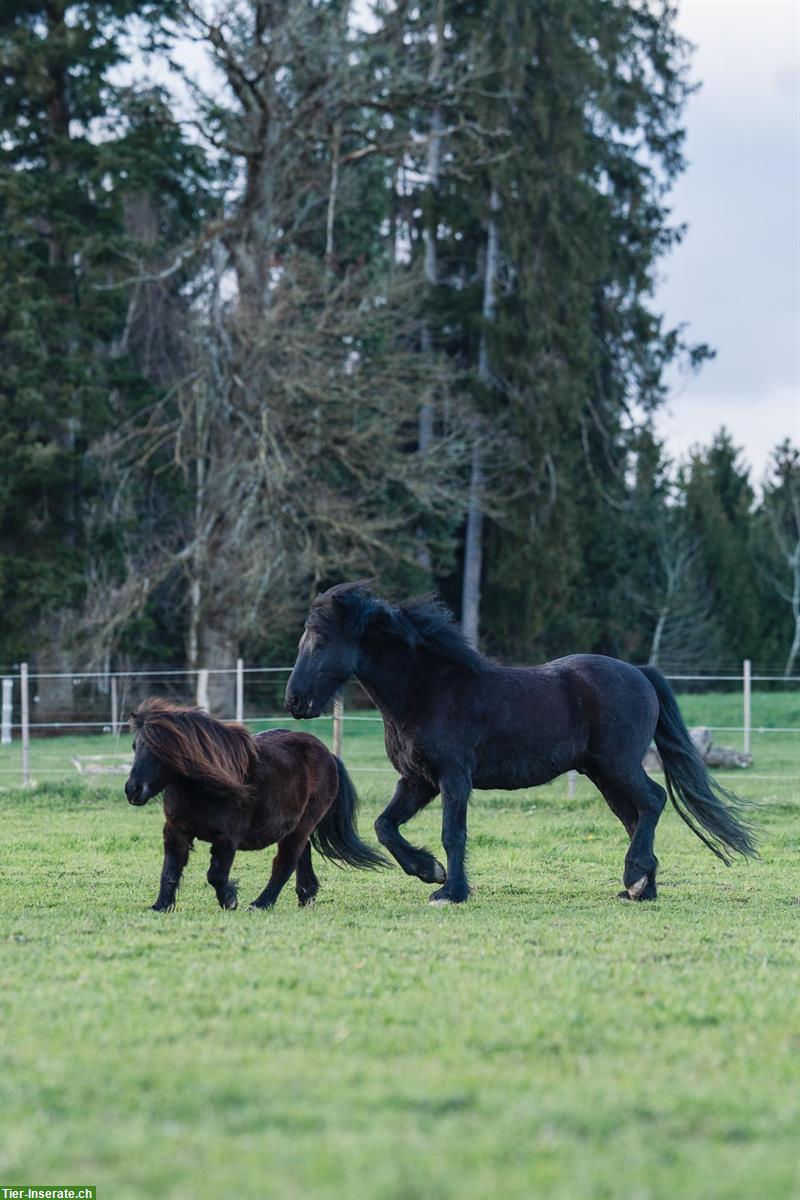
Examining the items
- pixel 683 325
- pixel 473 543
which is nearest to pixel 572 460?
pixel 473 543

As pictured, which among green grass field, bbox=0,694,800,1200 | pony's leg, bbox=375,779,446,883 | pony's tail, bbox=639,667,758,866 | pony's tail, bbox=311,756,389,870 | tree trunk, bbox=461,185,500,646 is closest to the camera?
green grass field, bbox=0,694,800,1200

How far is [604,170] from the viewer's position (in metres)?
40.6

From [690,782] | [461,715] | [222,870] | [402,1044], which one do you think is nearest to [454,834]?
[461,715]

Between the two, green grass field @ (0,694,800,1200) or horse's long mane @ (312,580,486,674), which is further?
horse's long mane @ (312,580,486,674)

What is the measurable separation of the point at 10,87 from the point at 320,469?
430 inches

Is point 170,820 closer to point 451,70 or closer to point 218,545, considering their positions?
point 218,545

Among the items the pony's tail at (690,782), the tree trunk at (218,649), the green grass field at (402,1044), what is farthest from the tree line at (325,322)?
the green grass field at (402,1044)

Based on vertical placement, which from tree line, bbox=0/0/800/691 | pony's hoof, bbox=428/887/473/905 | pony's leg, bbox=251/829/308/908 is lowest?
pony's hoof, bbox=428/887/473/905

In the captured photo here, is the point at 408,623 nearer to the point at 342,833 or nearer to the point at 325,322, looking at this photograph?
the point at 342,833

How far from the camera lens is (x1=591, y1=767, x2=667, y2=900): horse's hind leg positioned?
8297 millimetres

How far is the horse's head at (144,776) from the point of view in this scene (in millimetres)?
7430

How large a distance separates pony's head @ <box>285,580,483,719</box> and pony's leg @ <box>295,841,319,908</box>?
844 mm

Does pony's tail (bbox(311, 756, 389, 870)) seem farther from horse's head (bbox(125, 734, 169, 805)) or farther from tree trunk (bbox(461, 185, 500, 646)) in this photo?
tree trunk (bbox(461, 185, 500, 646))

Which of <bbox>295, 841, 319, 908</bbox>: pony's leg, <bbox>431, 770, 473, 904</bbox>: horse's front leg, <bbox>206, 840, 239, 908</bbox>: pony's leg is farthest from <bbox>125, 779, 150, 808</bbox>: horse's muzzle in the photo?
<bbox>431, 770, 473, 904</bbox>: horse's front leg
